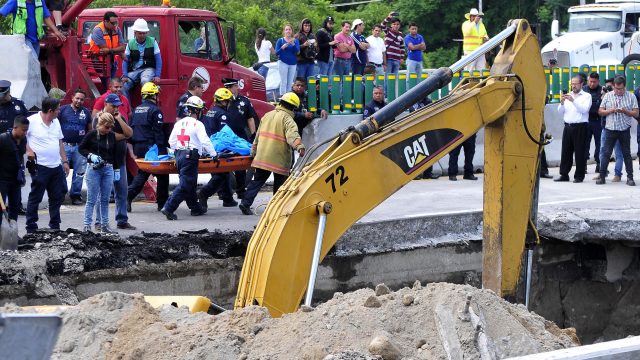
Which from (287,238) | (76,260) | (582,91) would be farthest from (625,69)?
(287,238)

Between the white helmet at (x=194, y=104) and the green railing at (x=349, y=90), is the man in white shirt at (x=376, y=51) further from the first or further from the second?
the white helmet at (x=194, y=104)

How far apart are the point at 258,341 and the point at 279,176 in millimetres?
8363

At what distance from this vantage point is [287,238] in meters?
8.03

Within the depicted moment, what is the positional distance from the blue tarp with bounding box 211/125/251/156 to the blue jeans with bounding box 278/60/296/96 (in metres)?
5.51

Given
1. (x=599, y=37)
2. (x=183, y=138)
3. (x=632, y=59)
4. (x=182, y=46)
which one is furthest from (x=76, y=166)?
(x=599, y=37)

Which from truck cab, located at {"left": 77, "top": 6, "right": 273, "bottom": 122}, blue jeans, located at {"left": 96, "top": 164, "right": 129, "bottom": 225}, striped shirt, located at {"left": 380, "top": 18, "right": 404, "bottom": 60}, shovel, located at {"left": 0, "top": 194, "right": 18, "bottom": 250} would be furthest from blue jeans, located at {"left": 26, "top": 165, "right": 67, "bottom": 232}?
striped shirt, located at {"left": 380, "top": 18, "right": 404, "bottom": 60}

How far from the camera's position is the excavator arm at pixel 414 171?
26.5 feet

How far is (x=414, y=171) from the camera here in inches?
352

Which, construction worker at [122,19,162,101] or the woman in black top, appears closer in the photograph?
the woman in black top

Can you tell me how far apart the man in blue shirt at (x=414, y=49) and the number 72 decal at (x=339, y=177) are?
15479 millimetres

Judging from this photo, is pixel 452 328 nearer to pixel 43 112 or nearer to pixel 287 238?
pixel 287 238

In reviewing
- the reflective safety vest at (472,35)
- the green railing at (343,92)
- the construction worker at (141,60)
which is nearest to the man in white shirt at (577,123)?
Answer: the green railing at (343,92)

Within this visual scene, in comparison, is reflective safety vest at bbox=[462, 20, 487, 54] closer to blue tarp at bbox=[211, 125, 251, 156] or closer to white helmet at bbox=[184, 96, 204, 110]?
blue tarp at bbox=[211, 125, 251, 156]

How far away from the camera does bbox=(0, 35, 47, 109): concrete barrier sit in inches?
644
